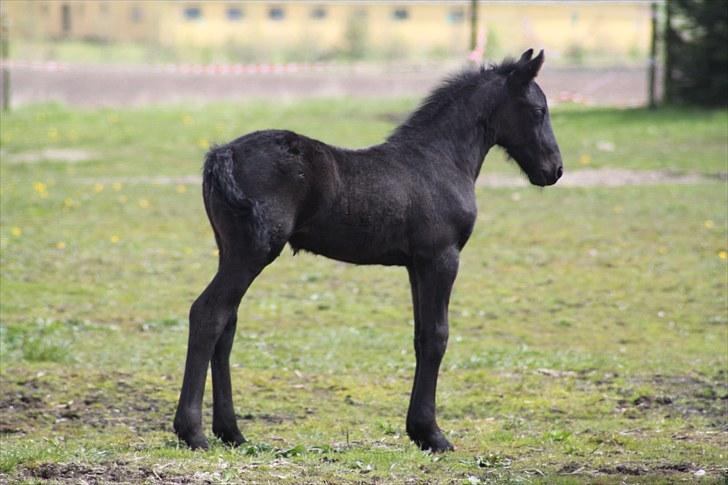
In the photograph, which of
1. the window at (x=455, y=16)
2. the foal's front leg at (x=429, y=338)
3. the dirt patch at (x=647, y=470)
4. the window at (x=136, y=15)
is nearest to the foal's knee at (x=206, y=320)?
the foal's front leg at (x=429, y=338)

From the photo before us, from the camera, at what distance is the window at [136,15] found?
42.9 m

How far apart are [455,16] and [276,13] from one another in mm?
6501

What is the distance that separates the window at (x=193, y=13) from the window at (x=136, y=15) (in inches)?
111

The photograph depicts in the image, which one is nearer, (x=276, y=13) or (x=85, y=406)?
(x=85, y=406)

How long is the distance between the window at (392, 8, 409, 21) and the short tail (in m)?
39.9

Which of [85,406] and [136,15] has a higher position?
[136,15]

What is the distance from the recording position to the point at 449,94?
8180mm

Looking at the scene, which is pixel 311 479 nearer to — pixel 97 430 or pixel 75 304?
pixel 97 430

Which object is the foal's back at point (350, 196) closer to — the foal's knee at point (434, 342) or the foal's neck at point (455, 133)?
the foal's neck at point (455, 133)

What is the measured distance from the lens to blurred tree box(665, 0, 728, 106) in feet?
84.7

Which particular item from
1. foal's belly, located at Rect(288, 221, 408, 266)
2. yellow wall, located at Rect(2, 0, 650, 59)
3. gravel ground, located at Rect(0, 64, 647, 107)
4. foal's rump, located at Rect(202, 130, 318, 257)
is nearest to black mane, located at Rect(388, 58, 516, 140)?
foal's belly, located at Rect(288, 221, 408, 266)

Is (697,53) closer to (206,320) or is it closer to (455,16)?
(206,320)

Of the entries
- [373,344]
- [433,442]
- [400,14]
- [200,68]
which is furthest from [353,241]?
[400,14]

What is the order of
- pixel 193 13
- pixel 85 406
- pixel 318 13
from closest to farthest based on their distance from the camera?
pixel 85 406 < pixel 193 13 < pixel 318 13
